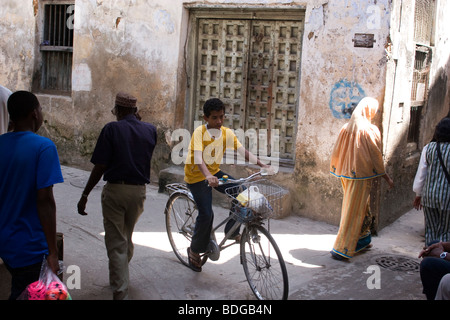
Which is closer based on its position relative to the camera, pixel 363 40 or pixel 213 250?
pixel 213 250

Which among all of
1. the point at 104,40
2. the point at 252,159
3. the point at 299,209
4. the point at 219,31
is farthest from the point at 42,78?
the point at 252,159

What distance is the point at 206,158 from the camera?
471 cm

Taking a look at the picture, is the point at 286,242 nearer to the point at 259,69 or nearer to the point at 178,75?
the point at 259,69

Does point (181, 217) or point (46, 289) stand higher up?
point (46, 289)

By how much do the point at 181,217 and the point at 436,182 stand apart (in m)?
2.49

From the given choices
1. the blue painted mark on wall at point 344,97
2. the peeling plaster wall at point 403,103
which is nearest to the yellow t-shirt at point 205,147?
the blue painted mark on wall at point 344,97

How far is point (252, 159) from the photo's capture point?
4723 mm

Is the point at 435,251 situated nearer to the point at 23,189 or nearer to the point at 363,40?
the point at 23,189

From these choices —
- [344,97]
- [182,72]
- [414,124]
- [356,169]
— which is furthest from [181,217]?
[414,124]

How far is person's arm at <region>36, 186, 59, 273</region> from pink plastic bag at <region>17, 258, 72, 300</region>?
0.05m

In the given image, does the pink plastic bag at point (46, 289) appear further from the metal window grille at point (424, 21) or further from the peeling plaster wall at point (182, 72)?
the metal window grille at point (424, 21)

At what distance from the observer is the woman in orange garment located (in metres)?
5.60

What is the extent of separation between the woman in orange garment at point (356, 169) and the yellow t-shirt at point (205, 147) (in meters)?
1.54
